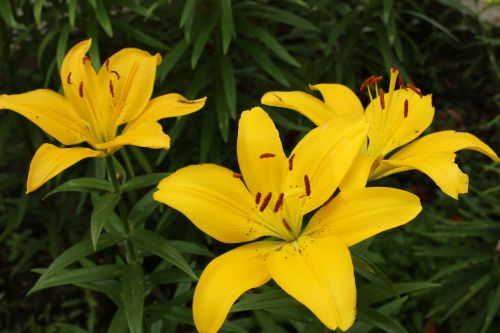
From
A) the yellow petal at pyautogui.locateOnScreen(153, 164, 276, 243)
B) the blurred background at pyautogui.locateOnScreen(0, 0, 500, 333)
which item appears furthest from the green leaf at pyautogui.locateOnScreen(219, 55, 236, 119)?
the yellow petal at pyautogui.locateOnScreen(153, 164, 276, 243)

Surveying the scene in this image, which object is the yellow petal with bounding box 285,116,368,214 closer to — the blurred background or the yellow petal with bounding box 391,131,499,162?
the yellow petal with bounding box 391,131,499,162

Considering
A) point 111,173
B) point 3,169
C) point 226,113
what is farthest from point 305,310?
point 3,169

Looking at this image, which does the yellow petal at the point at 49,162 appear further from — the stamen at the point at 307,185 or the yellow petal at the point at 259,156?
the stamen at the point at 307,185

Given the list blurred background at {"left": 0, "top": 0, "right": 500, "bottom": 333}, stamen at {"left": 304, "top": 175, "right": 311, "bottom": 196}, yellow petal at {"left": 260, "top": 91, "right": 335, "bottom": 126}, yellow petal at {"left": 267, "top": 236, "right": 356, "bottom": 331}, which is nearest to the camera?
yellow petal at {"left": 267, "top": 236, "right": 356, "bottom": 331}

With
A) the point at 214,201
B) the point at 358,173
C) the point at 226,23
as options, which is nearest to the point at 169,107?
the point at 214,201

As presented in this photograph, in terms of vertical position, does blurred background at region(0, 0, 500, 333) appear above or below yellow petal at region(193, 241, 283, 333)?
below

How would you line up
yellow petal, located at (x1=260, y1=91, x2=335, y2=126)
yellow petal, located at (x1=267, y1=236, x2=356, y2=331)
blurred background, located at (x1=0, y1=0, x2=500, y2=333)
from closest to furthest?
yellow petal, located at (x1=267, y1=236, x2=356, y2=331)
yellow petal, located at (x1=260, y1=91, x2=335, y2=126)
blurred background, located at (x1=0, y1=0, x2=500, y2=333)

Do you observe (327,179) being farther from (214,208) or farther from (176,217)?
(176,217)

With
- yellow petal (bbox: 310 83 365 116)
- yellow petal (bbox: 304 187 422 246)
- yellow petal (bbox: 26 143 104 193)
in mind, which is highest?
yellow petal (bbox: 26 143 104 193)
